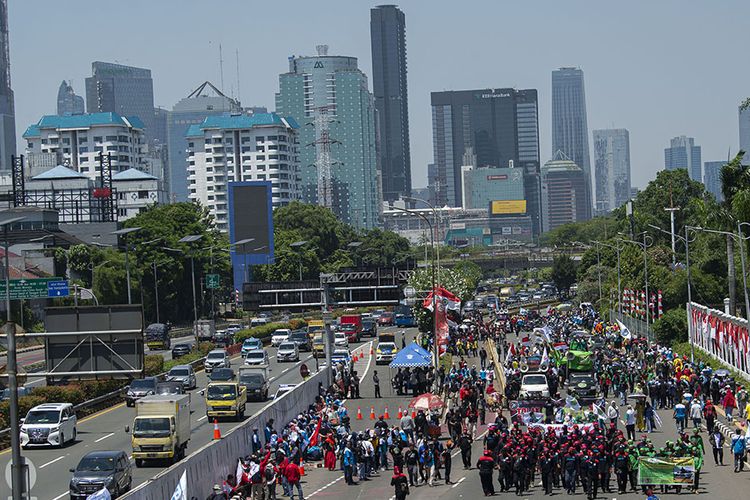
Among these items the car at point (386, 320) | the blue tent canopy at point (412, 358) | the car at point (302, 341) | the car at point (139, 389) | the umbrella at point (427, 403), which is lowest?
the car at point (386, 320)

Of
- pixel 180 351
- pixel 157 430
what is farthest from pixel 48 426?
pixel 180 351

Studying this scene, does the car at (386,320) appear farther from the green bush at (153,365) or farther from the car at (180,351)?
the green bush at (153,365)

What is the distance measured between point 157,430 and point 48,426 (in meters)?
6.53

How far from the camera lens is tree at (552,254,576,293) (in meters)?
183

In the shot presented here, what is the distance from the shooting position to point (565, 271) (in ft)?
600

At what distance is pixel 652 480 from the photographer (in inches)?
1356

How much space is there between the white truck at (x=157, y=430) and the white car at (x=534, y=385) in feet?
52.2

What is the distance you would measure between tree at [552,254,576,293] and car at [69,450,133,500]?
150662 mm

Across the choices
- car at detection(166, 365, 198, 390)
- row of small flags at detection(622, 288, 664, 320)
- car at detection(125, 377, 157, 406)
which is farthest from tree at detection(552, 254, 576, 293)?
car at detection(125, 377, 157, 406)

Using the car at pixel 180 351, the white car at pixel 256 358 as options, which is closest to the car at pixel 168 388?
the white car at pixel 256 358

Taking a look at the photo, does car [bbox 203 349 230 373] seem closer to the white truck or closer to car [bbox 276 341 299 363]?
car [bbox 276 341 299 363]

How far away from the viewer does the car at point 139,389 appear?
56.5m

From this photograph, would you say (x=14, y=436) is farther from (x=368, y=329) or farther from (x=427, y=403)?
(x=368, y=329)

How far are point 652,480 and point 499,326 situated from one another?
5802 centimetres
